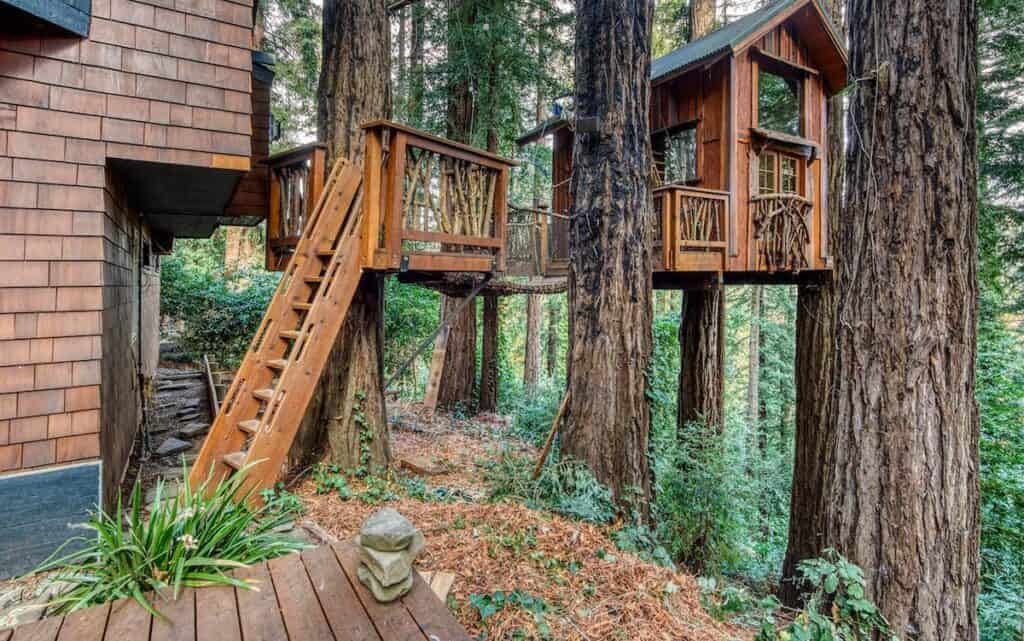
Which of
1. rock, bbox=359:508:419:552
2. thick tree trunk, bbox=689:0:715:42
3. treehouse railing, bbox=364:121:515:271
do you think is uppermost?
thick tree trunk, bbox=689:0:715:42

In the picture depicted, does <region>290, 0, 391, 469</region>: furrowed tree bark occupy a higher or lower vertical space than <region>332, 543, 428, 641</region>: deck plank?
higher

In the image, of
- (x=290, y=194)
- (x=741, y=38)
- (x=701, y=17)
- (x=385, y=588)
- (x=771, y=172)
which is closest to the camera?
(x=385, y=588)

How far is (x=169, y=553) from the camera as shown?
277 centimetres

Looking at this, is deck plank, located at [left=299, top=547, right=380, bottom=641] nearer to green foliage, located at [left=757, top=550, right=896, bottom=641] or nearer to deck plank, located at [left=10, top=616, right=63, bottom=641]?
deck plank, located at [left=10, top=616, right=63, bottom=641]

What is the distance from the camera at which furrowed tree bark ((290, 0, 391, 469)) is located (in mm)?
5199

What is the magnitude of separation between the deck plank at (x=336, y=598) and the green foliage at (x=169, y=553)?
35 centimetres

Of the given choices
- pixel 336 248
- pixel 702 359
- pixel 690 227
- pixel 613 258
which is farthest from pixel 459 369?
pixel 613 258

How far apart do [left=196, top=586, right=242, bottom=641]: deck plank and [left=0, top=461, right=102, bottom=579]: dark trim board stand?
185 centimetres

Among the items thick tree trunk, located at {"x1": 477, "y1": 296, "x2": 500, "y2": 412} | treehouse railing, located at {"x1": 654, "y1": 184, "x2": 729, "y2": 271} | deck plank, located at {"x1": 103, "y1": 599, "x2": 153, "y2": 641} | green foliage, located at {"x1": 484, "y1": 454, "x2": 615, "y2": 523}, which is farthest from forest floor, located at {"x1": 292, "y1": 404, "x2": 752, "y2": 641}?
thick tree trunk, located at {"x1": 477, "y1": 296, "x2": 500, "y2": 412}

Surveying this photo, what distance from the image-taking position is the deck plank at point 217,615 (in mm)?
2256

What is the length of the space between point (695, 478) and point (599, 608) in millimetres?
2942

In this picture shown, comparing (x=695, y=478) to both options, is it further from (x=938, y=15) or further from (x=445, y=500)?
(x=938, y=15)

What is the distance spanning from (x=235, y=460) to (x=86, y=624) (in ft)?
5.27

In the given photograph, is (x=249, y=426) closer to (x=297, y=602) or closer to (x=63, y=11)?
(x=297, y=602)
